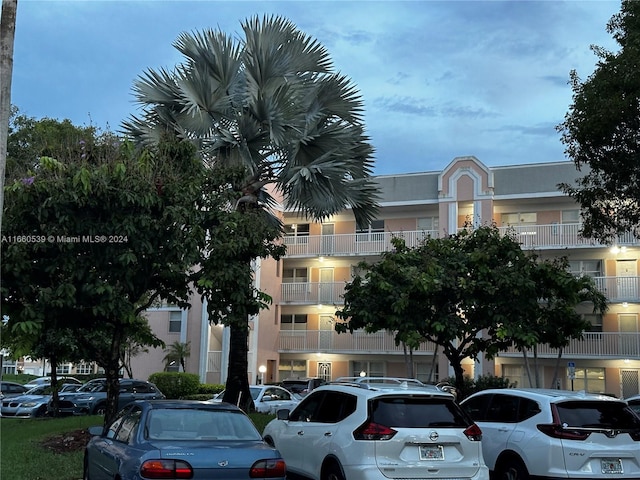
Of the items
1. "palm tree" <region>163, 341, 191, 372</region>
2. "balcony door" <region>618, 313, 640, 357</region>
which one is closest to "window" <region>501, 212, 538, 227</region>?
"balcony door" <region>618, 313, 640, 357</region>

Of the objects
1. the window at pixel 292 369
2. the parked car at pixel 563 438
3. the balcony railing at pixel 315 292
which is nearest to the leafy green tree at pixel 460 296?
the parked car at pixel 563 438

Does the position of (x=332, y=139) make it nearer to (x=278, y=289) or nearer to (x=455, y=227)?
(x=455, y=227)

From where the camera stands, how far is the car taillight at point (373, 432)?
8.77 m

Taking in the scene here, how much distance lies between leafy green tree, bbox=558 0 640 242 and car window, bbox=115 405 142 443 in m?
12.0

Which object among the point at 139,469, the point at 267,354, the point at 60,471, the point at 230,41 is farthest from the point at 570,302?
the point at 267,354

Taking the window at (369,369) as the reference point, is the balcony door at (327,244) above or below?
above

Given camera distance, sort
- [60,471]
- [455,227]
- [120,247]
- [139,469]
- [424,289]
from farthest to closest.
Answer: [455,227], [424,289], [120,247], [60,471], [139,469]

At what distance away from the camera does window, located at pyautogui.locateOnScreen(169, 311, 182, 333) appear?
135 feet

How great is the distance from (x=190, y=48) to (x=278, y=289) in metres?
21.7

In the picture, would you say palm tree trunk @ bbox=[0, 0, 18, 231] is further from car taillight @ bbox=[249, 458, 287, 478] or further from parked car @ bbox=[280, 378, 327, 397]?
parked car @ bbox=[280, 378, 327, 397]

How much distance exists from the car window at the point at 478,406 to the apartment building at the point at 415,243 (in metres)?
21.6

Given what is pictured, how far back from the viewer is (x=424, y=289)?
63.8 ft

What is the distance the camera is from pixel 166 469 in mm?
7535

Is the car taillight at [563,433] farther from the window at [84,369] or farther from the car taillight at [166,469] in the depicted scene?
the window at [84,369]
